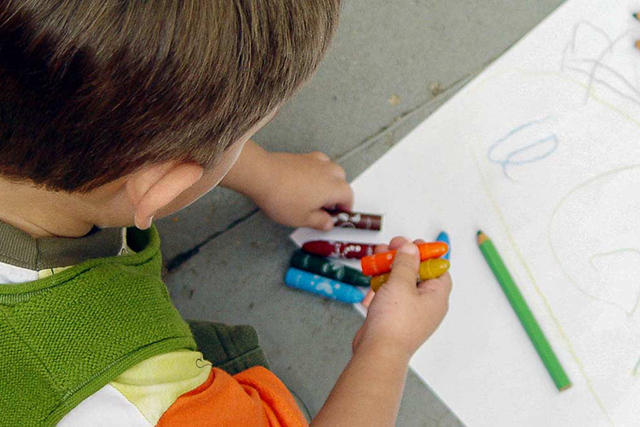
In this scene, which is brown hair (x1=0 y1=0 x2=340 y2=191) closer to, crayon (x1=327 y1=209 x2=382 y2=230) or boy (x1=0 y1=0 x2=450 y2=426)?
boy (x1=0 y1=0 x2=450 y2=426)

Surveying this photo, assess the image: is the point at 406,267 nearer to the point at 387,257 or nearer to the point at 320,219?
the point at 387,257

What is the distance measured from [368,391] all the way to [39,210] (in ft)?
0.96

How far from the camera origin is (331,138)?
2.20 ft

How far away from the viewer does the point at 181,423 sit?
42 centimetres

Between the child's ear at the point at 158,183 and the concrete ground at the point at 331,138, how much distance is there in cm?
33

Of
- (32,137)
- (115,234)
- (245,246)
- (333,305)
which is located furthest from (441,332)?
Answer: (32,137)

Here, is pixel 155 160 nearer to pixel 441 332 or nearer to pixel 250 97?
pixel 250 97

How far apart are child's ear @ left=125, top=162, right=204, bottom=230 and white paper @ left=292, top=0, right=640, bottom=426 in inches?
12.7

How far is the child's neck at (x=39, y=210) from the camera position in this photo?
361 mm

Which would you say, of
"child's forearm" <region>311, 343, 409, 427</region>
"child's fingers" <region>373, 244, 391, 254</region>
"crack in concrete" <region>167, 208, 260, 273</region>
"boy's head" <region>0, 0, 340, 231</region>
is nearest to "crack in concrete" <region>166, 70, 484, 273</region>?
"crack in concrete" <region>167, 208, 260, 273</region>

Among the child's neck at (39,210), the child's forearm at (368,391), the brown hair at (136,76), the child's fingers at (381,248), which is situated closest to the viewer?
the brown hair at (136,76)

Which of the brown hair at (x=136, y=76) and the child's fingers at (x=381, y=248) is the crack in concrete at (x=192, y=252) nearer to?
the child's fingers at (x=381, y=248)

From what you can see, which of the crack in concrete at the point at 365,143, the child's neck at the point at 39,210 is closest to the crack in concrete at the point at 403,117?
the crack in concrete at the point at 365,143

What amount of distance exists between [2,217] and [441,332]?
41cm
